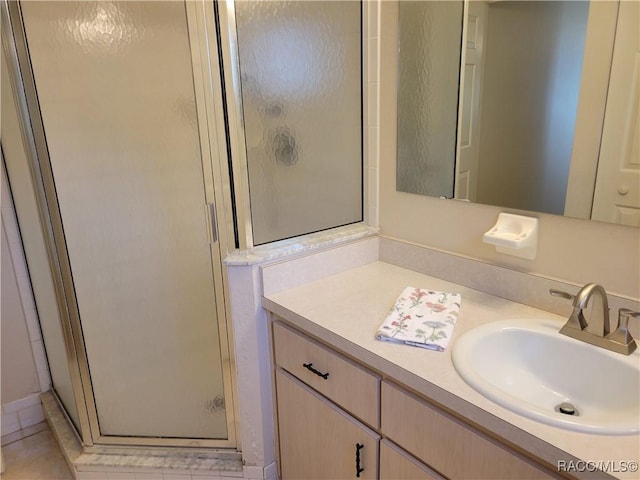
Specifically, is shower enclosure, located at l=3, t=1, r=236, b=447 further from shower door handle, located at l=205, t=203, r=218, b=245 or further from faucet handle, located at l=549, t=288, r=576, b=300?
faucet handle, located at l=549, t=288, r=576, b=300

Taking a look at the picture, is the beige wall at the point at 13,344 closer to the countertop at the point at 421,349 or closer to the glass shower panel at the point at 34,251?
the glass shower panel at the point at 34,251

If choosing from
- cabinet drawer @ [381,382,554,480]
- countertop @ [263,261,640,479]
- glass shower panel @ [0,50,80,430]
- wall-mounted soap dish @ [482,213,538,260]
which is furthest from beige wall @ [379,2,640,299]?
glass shower panel @ [0,50,80,430]

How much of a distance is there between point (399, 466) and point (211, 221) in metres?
1.03

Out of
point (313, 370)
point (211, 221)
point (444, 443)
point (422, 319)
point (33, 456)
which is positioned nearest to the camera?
point (444, 443)

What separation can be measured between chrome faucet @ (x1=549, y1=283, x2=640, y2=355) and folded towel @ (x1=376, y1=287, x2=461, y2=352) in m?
0.27

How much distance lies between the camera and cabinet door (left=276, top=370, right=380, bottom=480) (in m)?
1.17

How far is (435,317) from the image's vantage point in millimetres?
1167

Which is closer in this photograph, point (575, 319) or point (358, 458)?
point (575, 319)

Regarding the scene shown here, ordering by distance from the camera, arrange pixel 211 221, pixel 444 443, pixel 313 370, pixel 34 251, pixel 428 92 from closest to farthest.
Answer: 1. pixel 444 443
2. pixel 313 370
3. pixel 428 92
4. pixel 211 221
5. pixel 34 251

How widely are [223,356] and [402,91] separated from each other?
1.17m

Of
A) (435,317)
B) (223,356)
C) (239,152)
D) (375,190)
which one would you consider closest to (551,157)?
(435,317)

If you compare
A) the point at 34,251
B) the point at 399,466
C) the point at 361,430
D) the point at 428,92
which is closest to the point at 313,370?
the point at 361,430

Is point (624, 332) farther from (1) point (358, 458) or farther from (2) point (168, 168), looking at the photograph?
(2) point (168, 168)

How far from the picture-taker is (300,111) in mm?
1453
